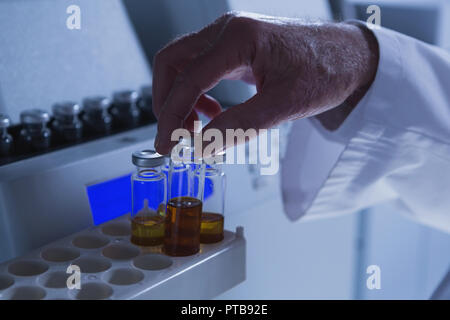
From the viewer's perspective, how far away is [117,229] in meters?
0.78

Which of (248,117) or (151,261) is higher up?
(248,117)

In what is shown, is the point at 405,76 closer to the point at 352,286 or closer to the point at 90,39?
the point at 90,39

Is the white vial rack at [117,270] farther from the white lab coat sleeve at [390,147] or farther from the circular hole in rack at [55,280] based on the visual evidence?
the white lab coat sleeve at [390,147]

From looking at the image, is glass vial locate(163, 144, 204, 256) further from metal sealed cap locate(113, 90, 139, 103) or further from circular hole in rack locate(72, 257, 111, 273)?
metal sealed cap locate(113, 90, 139, 103)

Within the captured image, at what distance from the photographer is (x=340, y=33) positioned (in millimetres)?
774

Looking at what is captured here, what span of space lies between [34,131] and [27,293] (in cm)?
28

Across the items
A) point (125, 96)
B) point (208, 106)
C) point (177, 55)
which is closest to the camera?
point (177, 55)

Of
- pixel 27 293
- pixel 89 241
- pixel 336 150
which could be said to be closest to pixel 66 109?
pixel 89 241

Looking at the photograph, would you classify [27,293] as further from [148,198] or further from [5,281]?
[148,198]

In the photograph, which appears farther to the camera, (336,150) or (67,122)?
(336,150)

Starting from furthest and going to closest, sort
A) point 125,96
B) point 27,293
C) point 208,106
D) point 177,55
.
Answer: point 125,96, point 208,106, point 177,55, point 27,293

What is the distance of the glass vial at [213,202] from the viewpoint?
0.74 meters

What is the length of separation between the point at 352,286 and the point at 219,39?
3.05ft
